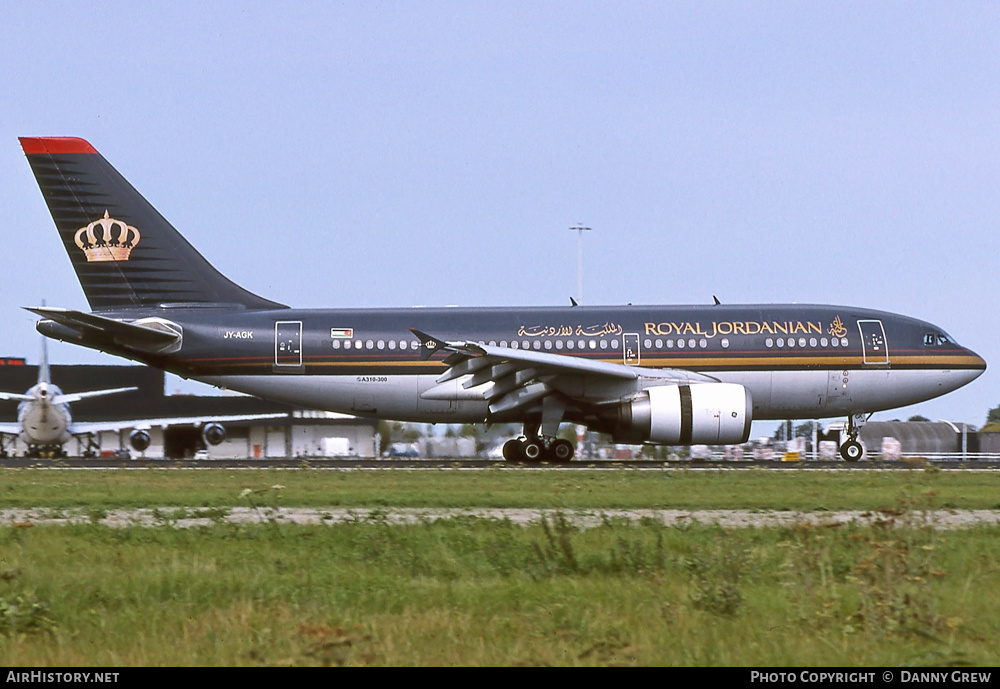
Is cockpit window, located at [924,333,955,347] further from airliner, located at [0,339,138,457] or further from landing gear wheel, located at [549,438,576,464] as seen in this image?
airliner, located at [0,339,138,457]

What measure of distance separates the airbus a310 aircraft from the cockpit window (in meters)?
0.06

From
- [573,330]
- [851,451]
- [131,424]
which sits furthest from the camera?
[131,424]

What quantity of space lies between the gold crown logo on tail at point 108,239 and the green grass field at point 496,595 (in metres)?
18.4

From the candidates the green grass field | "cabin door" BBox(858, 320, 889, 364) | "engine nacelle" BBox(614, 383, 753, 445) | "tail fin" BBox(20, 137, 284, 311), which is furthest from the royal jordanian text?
the green grass field

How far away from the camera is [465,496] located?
1847 cm

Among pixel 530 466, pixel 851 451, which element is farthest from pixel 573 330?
pixel 851 451

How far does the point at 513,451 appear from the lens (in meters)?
29.6

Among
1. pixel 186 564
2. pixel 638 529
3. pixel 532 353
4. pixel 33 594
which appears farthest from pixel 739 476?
pixel 33 594

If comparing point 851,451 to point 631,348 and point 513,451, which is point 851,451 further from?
point 513,451

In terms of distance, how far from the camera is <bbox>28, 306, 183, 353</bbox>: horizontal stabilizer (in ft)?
92.9

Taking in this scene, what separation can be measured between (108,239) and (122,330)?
3108 millimetres

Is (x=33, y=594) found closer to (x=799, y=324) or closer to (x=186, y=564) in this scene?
(x=186, y=564)

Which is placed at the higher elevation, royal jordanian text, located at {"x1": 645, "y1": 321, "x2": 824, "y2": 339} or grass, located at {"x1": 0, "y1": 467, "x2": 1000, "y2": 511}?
royal jordanian text, located at {"x1": 645, "y1": 321, "x2": 824, "y2": 339}
